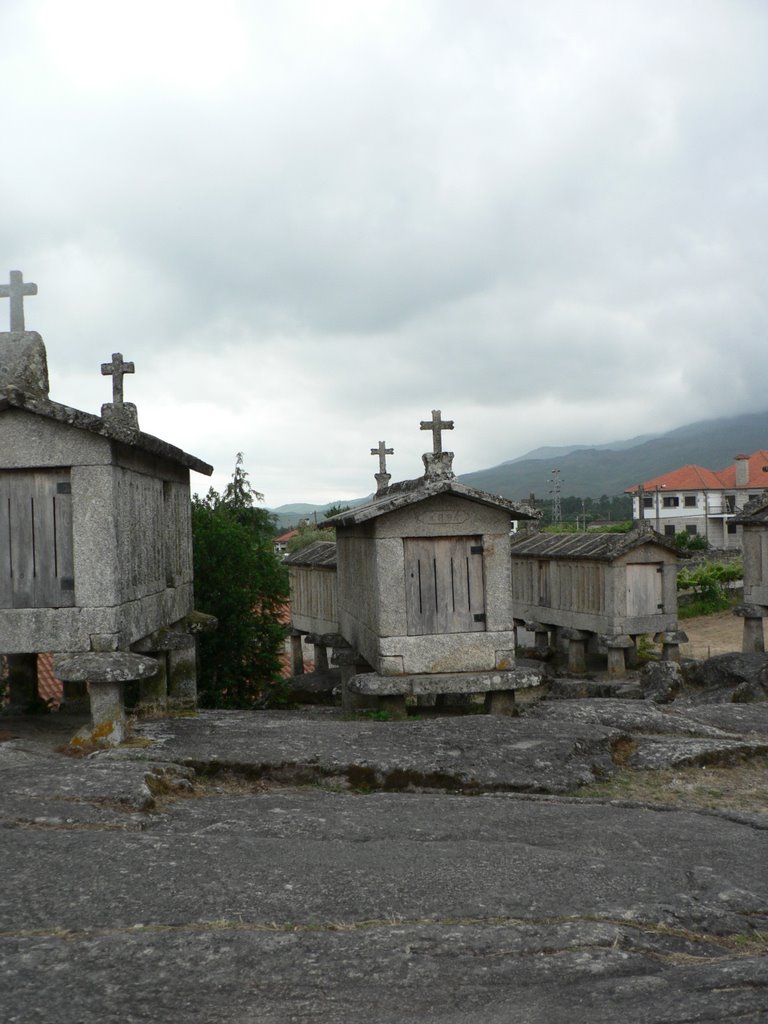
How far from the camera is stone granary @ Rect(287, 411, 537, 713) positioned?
32.7 ft

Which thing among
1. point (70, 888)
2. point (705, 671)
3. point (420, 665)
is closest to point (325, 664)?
point (705, 671)

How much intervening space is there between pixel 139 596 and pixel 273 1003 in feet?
20.2

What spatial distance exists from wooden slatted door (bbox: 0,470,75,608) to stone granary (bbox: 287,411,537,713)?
3.04 meters

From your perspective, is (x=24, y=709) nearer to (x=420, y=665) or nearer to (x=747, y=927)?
(x=420, y=665)

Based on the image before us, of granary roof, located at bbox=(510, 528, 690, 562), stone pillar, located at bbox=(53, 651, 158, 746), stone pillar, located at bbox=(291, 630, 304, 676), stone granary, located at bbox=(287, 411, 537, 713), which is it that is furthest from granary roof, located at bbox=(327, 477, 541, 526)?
stone pillar, located at bbox=(291, 630, 304, 676)

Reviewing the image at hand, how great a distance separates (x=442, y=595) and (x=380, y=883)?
549cm

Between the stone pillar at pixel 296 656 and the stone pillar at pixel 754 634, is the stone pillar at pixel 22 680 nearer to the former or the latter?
the stone pillar at pixel 296 656

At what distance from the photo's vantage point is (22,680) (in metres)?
11.9

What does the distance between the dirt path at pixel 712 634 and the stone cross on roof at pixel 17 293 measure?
1831cm

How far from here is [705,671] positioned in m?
15.8

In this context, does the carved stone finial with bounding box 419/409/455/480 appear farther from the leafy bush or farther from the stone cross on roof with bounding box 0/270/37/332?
the leafy bush

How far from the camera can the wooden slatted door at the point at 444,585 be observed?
396 inches

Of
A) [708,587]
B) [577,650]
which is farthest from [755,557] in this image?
[708,587]

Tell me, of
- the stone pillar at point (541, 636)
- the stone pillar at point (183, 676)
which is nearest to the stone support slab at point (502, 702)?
the stone pillar at point (183, 676)
